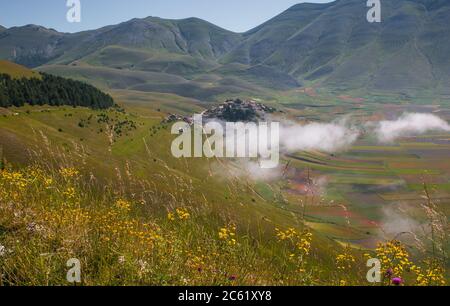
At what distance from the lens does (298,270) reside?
898 centimetres

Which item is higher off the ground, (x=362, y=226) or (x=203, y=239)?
(x=203, y=239)

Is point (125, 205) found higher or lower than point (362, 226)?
higher

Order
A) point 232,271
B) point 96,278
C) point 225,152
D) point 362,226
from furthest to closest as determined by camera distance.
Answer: point 225,152
point 362,226
point 232,271
point 96,278
